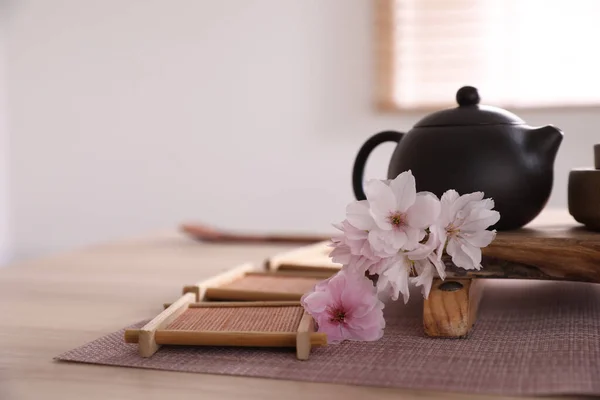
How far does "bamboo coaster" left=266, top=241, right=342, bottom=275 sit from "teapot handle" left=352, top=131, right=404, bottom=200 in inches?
5.3

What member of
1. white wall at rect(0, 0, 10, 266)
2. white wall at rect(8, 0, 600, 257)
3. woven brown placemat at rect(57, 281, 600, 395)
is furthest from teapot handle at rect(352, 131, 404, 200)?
white wall at rect(0, 0, 10, 266)

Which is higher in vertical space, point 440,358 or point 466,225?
point 466,225

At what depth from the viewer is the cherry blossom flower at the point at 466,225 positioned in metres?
0.64

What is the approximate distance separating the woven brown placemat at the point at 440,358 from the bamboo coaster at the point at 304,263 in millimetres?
223

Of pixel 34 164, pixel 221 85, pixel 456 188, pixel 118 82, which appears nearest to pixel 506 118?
pixel 456 188

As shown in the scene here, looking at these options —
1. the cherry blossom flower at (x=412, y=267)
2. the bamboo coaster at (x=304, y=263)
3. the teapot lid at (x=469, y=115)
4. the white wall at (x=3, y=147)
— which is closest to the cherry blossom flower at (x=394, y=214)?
the cherry blossom flower at (x=412, y=267)

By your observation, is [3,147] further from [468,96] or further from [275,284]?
[468,96]

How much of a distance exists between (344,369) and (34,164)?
321cm

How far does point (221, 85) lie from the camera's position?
313cm

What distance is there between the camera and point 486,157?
72 centimetres

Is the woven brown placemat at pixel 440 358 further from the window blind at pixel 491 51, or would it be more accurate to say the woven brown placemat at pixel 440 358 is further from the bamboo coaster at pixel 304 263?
the window blind at pixel 491 51

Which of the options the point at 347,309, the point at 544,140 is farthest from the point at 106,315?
the point at 544,140

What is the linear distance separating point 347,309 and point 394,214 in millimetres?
101

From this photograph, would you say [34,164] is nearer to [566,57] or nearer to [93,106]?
[93,106]
